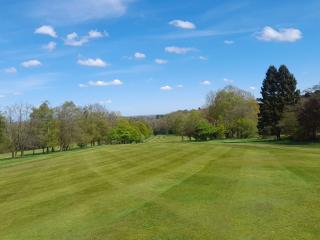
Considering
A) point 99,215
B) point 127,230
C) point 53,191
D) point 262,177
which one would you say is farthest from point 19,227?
point 262,177

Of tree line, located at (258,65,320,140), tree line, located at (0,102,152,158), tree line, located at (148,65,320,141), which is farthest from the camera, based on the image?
tree line, located at (0,102,152,158)

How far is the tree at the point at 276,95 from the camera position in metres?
72.0

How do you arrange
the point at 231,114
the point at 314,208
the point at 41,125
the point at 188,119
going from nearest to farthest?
the point at 314,208 → the point at 41,125 → the point at 231,114 → the point at 188,119

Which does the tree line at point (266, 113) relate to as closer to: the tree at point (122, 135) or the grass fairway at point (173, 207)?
the tree at point (122, 135)

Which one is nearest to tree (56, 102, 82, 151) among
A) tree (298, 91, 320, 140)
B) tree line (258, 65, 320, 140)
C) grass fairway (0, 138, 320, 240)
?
tree line (258, 65, 320, 140)

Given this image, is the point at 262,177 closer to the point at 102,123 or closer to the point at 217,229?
the point at 217,229

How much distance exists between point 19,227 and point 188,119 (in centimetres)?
10912

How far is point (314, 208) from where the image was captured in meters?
10.5

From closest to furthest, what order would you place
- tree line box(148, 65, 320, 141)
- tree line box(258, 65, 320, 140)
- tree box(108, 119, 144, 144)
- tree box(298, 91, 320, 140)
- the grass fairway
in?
1. the grass fairway
2. tree box(298, 91, 320, 140)
3. tree line box(148, 65, 320, 141)
4. tree line box(258, 65, 320, 140)
5. tree box(108, 119, 144, 144)

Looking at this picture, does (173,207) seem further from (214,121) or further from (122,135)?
(214,121)

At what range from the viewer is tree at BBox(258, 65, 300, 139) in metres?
72.0

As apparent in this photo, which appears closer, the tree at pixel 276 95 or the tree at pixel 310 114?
the tree at pixel 310 114

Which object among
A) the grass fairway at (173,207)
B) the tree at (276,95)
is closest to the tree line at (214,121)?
the tree at (276,95)

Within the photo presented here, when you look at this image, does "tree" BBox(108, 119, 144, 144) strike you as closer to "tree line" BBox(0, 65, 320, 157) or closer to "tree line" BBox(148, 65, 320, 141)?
"tree line" BBox(0, 65, 320, 157)
